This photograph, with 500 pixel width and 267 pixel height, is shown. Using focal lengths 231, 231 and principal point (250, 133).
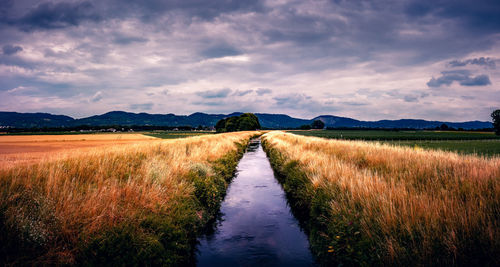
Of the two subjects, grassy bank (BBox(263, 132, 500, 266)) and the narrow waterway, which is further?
the narrow waterway

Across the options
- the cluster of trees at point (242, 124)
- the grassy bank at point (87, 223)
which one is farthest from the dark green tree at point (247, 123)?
the grassy bank at point (87, 223)

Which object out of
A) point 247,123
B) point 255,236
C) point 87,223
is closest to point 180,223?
point 87,223

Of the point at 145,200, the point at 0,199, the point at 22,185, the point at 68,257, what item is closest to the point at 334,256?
the point at 145,200

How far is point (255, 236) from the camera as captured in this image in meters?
6.82

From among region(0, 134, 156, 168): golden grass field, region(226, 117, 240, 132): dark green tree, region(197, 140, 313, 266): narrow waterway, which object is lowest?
region(197, 140, 313, 266): narrow waterway

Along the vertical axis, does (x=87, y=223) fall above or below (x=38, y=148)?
above

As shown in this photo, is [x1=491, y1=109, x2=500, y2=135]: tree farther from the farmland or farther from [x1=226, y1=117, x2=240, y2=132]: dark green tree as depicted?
[x1=226, y1=117, x2=240, y2=132]: dark green tree

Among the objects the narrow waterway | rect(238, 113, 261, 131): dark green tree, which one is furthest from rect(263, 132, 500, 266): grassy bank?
rect(238, 113, 261, 131): dark green tree

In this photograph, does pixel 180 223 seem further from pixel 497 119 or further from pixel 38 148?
pixel 497 119

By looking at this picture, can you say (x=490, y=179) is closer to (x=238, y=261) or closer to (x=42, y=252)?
(x=238, y=261)

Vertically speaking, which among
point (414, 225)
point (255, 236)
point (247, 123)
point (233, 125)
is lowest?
point (255, 236)

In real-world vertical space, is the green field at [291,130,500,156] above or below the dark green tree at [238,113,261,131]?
below

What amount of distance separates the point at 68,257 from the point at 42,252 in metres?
0.36

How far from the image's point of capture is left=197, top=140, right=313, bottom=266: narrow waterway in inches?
221
